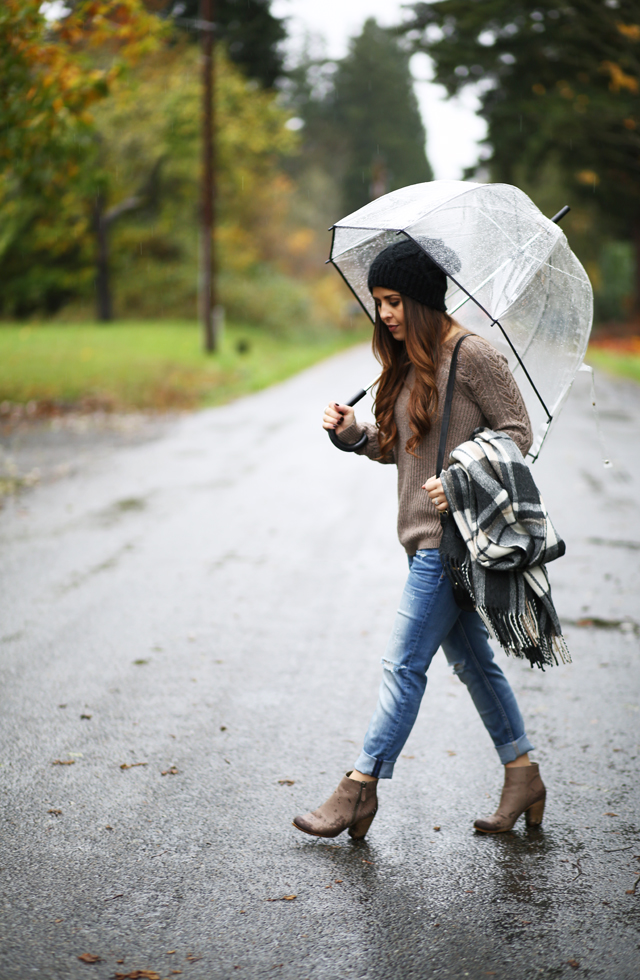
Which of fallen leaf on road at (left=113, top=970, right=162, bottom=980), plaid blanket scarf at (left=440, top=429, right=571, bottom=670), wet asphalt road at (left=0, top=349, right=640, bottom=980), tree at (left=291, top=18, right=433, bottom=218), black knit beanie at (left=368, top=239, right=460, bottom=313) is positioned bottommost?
tree at (left=291, top=18, right=433, bottom=218)

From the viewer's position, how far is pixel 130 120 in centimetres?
2989

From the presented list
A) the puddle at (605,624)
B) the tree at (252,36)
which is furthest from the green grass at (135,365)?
the puddle at (605,624)

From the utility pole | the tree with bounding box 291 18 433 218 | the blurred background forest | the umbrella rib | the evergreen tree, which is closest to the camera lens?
the umbrella rib

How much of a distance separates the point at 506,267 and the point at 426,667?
4.50 feet

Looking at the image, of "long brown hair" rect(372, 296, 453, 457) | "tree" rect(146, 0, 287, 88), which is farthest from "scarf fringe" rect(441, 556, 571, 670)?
"tree" rect(146, 0, 287, 88)

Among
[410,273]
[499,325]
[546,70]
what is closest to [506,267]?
[499,325]

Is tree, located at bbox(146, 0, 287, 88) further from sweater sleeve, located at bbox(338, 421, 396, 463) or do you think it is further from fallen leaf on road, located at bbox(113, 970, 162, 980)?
fallen leaf on road, located at bbox(113, 970, 162, 980)

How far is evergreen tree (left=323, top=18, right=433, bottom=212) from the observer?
62.8 meters

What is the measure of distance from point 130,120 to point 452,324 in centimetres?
2982

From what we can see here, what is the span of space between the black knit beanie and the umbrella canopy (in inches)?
2.7

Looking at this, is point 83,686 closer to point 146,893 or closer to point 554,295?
point 146,893

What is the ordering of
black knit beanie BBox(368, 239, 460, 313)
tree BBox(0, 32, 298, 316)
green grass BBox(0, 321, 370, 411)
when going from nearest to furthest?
1. black knit beanie BBox(368, 239, 460, 313)
2. green grass BBox(0, 321, 370, 411)
3. tree BBox(0, 32, 298, 316)

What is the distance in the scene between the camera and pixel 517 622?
3.05 m

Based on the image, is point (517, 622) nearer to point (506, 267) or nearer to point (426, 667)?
point (426, 667)
